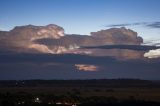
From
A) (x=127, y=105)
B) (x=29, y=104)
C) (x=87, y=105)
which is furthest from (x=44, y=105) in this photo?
(x=127, y=105)

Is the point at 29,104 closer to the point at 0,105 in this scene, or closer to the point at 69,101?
the point at 0,105

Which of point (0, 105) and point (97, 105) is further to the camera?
point (97, 105)

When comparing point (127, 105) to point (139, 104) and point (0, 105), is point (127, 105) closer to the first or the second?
point (139, 104)

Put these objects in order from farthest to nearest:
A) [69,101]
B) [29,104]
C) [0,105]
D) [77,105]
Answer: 1. [69,101]
2. [77,105]
3. [29,104]
4. [0,105]

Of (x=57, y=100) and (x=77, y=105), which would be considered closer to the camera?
(x=77, y=105)

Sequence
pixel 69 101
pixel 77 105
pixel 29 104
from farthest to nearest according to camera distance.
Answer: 1. pixel 69 101
2. pixel 77 105
3. pixel 29 104

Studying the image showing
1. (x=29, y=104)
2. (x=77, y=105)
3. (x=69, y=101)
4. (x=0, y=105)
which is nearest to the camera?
(x=0, y=105)

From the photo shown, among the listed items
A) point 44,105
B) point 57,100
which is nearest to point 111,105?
point 44,105

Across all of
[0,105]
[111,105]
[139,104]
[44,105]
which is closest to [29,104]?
[44,105]
